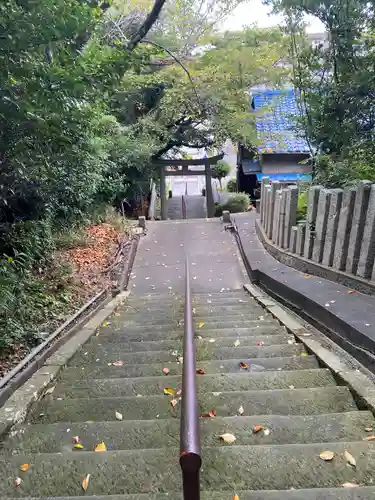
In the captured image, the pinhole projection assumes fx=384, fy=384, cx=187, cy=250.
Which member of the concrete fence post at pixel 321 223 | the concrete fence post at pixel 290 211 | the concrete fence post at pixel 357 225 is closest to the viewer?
the concrete fence post at pixel 357 225

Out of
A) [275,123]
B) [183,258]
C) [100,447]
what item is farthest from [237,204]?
[100,447]

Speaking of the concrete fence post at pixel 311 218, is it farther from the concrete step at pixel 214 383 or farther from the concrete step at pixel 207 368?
the concrete step at pixel 214 383

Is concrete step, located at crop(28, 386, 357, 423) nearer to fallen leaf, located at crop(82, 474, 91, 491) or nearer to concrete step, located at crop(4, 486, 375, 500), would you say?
fallen leaf, located at crop(82, 474, 91, 491)

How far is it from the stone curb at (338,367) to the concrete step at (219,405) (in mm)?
69

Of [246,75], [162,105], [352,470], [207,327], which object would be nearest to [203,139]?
[162,105]

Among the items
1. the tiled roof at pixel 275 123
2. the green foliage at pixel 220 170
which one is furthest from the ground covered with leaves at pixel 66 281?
the green foliage at pixel 220 170

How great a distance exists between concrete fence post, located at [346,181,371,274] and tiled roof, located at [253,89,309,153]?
1151cm

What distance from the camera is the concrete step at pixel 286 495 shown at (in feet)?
4.82

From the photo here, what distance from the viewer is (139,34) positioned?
636 cm

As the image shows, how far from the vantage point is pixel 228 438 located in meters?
1.90

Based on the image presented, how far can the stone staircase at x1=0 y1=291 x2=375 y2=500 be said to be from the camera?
1.62 metres

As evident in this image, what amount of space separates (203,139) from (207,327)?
1337 centimetres

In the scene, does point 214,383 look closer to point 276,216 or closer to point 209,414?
point 209,414

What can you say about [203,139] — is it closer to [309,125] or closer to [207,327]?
[309,125]
